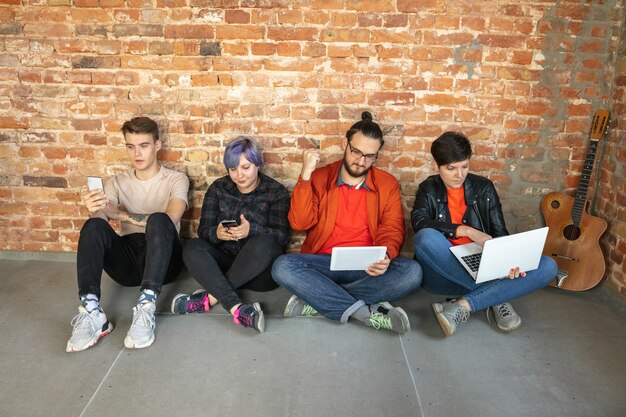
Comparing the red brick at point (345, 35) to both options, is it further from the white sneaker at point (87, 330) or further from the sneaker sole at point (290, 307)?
the white sneaker at point (87, 330)

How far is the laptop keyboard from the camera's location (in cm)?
258

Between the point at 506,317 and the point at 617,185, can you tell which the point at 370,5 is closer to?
the point at 617,185

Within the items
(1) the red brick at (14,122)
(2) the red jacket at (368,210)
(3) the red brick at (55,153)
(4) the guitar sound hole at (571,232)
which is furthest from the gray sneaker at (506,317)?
(1) the red brick at (14,122)

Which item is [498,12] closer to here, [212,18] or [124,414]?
[212,18]

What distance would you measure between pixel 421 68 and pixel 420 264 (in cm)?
126

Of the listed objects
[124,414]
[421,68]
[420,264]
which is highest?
[421,68]

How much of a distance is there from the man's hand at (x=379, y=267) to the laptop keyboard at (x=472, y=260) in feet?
1.44

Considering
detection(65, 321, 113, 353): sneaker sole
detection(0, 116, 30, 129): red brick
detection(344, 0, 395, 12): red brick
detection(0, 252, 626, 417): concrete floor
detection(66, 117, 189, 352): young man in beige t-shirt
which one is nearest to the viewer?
detection(0, 252, 626, 417): concrete floor

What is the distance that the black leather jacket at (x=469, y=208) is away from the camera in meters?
2.76

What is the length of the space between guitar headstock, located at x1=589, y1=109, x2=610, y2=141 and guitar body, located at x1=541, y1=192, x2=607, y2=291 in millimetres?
420

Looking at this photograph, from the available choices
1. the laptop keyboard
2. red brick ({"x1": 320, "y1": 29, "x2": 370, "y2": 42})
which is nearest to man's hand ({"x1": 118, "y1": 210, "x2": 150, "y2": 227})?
red brick ({"x1": 320, "y1": 29, "x2": 370, "y2": 42})

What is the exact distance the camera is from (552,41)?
2.92 metres

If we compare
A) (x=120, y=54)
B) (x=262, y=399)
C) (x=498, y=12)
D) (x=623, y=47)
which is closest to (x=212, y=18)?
(x=120, y=54)

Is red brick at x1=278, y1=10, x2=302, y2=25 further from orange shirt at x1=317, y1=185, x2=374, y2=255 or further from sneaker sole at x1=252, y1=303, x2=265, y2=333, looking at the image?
sneaker sole at x1=252, y1=303, x2=265, y2=333
